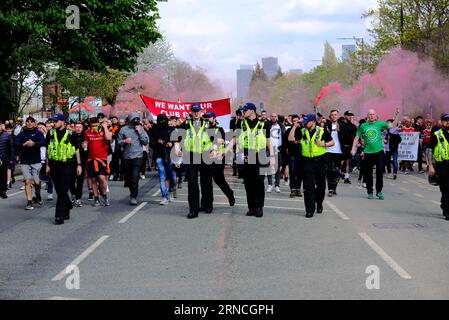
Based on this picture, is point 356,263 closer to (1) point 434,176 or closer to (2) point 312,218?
(2) point 312,218

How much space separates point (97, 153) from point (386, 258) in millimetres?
7484

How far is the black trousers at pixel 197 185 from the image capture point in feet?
42.0

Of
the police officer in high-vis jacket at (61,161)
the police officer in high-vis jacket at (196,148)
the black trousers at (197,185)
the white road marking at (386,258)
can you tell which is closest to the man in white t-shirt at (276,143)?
the black trousers at (197,185)

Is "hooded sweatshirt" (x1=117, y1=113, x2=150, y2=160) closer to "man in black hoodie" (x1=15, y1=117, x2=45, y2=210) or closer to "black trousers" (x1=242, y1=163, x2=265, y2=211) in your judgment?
"man in black hoodie" (x1=15, y1=117, x2=45, y2=210)

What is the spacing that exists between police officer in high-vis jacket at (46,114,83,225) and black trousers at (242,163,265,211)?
2967 mm

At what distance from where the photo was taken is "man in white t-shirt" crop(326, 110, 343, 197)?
1656 cm

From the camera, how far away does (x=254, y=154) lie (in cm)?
1298

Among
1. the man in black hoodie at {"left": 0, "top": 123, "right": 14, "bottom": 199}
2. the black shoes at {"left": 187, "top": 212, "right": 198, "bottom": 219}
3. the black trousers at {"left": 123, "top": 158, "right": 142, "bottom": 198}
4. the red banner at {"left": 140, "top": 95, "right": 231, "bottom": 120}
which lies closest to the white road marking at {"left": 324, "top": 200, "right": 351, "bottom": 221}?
the black shoes at {"left": 187, "top": 212, "right": 198, "bottom": 219}

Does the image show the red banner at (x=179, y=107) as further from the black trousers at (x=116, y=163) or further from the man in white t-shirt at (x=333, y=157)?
the man in white t-shirt at (x=333, y=157)

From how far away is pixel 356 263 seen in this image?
27.9 feet

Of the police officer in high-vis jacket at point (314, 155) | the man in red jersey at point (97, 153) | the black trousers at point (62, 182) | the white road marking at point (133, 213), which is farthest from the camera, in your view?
the man in red jersey at point (97, 153)

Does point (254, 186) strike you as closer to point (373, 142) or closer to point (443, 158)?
point (443, 158)

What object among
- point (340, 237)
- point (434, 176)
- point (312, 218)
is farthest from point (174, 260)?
point (434, 176)
